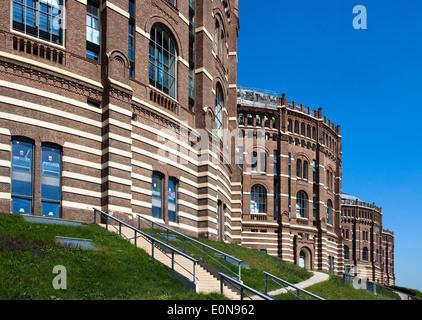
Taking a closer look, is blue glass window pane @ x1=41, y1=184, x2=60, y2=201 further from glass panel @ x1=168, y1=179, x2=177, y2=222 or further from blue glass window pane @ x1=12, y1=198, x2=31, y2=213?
glass panel @ x1=168, y1=179, x2=177, y2=222

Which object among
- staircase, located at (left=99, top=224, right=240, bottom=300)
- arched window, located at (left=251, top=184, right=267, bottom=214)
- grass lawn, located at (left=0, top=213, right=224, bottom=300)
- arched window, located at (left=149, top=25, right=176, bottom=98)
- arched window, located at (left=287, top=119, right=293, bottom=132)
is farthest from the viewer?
arched window, located at (left=287, top=119, right=293, bottom=132)

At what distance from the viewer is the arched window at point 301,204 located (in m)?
66.2

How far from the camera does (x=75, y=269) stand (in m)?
16.7

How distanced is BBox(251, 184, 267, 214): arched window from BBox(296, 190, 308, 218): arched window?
488cm

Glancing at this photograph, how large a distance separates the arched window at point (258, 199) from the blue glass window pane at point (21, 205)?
41.2m

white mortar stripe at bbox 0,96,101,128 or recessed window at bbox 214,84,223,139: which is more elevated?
recessed window at bbox 214,84,223,139

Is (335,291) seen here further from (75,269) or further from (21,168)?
(21,168)

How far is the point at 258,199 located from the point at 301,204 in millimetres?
6403

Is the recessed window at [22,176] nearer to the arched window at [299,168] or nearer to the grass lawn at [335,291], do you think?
the grass lawn at [335,291]

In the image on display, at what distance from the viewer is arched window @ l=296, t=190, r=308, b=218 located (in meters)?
66.2

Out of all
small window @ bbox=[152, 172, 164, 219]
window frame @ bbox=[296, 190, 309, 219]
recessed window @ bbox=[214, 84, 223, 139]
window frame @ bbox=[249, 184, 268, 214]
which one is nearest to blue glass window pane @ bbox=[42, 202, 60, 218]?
small window @ bbox=[152, 172, 164, 219]

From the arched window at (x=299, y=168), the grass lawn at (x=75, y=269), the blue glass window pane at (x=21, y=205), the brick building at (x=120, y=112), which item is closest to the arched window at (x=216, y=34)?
the brick building at (x=120, y=112)

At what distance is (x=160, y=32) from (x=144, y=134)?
23.7ft

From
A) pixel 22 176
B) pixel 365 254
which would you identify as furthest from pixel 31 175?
pixel 365 254
